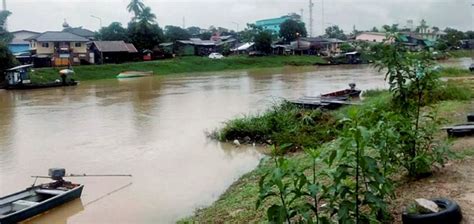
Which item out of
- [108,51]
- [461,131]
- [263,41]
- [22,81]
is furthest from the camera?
[263,41]

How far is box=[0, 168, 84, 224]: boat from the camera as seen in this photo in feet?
21.7

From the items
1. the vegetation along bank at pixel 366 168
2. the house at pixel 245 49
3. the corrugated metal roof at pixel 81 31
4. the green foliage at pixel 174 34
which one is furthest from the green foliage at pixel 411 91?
the corrugated metal roof at pixel 81 31

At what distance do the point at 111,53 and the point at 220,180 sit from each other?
1585 inches

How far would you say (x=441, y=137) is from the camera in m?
7.20

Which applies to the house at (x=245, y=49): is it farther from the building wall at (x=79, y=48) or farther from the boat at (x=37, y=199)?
the boat at (x=37, y=199)

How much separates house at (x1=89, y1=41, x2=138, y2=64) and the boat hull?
3983 cm

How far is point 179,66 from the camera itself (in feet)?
152

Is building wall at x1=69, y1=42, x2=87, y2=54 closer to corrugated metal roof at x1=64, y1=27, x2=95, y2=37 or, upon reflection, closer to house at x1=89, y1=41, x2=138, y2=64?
house at x1=89, y1=41, x2=138, y2=64

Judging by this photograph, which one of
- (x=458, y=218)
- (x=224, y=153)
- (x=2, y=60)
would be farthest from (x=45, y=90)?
(x=458, y=218)

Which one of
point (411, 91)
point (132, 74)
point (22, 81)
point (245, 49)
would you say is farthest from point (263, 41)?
point (411, 91)

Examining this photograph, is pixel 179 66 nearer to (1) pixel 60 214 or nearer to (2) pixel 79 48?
(2) pixel 79 48

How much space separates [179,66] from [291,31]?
26.1 m

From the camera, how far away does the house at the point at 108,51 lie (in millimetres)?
45656

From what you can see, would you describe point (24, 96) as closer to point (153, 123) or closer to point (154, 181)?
point (153, 123)
